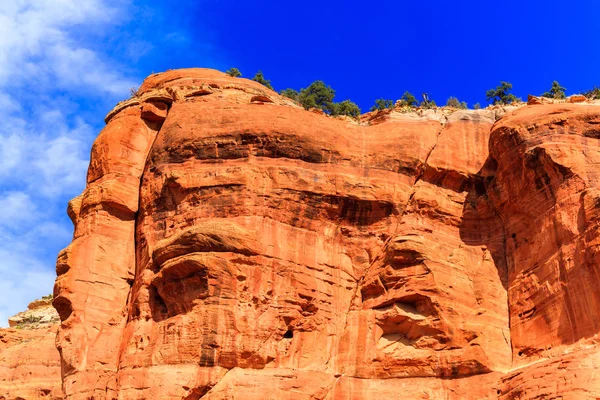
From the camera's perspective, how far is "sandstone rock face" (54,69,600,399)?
27.9m

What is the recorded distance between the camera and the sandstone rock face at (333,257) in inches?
1098

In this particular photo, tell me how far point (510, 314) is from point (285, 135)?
34.4 ft

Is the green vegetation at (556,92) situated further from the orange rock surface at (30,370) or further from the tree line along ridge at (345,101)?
the orange rock surface at (30,370)

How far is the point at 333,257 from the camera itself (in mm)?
31469

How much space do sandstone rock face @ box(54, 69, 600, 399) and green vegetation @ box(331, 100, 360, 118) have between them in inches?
404

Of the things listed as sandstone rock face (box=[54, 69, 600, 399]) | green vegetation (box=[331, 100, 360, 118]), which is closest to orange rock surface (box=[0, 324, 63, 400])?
sandstone rock face (box=[54, 69, 600, 399])

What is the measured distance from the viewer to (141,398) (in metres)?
27.8

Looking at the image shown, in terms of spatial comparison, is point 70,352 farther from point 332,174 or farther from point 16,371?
point 16,371

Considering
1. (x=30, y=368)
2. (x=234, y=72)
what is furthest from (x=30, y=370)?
(x=234, y=72)

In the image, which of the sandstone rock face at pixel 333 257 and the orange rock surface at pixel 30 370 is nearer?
the sandstone rock face at pixel 333 257

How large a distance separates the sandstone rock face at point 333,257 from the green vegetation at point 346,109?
1027cm

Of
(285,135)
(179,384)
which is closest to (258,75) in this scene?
(285,135)

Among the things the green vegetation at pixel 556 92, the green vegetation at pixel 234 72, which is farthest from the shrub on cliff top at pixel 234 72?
the green vegetation at pixel 556 92

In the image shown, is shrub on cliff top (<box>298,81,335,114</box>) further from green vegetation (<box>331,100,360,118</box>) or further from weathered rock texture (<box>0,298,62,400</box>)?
weathered rock texture (<box>0,298,62,400</box>)
